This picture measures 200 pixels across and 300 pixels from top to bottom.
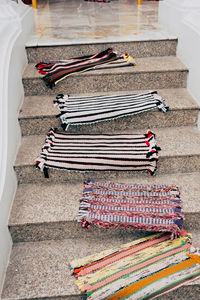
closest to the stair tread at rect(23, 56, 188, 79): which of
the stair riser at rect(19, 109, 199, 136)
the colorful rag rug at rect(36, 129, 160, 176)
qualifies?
the stair riser at rect(19, 109, 199, 136)

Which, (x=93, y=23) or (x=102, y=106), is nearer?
(x=102, y=106)

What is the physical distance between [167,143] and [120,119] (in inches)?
13.7

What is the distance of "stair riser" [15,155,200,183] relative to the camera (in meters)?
1.72

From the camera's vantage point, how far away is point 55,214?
1527 millimetres

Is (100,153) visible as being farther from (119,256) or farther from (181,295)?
(181,295)

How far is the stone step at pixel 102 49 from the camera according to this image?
2.35 metres

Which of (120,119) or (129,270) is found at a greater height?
(120,119)

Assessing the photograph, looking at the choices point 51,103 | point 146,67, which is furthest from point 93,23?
point 51,103

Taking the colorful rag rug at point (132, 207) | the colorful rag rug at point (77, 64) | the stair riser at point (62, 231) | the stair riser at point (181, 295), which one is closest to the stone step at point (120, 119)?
the colorful rag rug at point (77, 64)

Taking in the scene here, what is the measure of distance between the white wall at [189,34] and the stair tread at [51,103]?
0.07 metres

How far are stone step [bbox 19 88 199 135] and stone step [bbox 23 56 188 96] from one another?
0.69ft

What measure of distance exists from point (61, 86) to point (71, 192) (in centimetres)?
88

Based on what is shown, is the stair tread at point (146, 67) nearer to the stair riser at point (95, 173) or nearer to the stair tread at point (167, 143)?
the stair tread at point (167, 143)

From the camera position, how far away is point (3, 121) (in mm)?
1597
